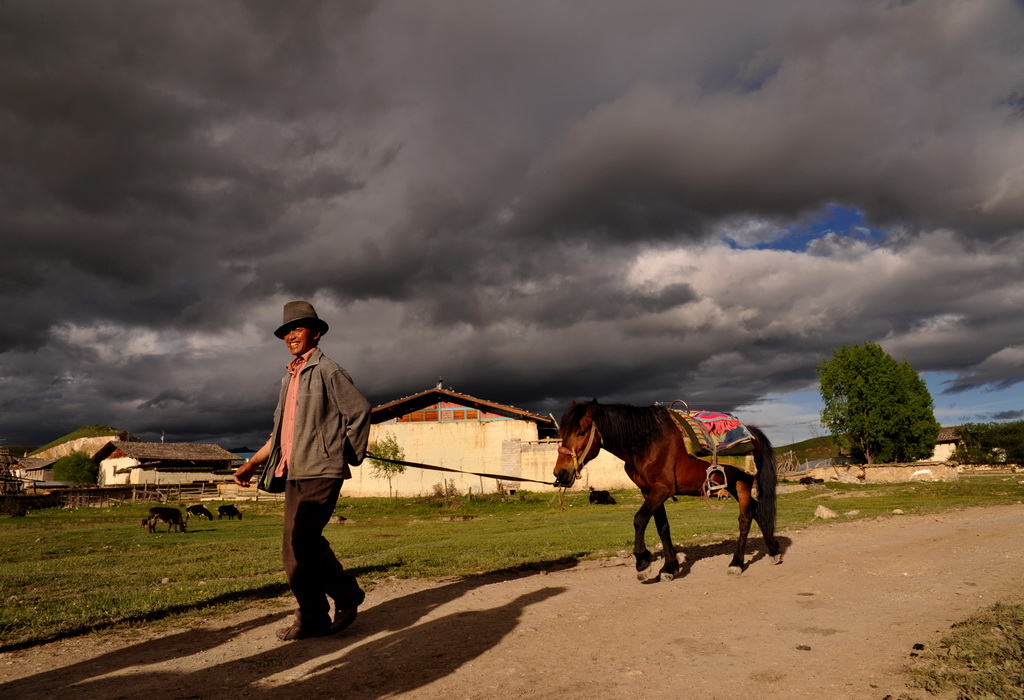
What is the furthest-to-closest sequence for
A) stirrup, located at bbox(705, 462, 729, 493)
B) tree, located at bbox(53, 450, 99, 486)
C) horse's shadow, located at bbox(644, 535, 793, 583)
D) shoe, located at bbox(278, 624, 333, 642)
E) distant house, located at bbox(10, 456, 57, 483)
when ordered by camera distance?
distant house, located at bbox(10, 456, 57, 483), tree, located at bbox(53, 450, 99, 486), horse's shadow, located at bbox(644, 535, 793, 583), stirrup, located at bbox(705, 462, 729, 493), shoe, located at bbox(278, 624, 333, 642)

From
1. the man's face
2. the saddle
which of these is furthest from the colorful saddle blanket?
the man's face

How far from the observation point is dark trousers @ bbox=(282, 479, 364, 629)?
445cm

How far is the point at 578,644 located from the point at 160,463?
231 ft

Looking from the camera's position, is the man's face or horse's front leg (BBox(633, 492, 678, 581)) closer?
the man's face

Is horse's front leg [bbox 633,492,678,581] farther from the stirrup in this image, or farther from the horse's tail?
the horse's tail

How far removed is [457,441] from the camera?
44219mm

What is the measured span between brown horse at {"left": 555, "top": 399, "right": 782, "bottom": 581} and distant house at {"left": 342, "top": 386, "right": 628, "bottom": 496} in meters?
33.8

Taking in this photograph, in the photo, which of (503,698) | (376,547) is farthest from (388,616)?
(376,547)

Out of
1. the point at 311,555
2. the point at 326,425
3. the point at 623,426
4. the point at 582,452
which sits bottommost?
the point at 311,555

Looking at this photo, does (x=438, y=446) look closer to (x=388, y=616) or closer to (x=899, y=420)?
(x=388, y=616)

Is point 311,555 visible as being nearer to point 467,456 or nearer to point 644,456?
point 644,456

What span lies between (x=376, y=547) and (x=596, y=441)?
6654 millimetres

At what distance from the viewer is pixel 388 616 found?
17.8ft

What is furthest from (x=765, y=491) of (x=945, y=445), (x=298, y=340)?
(x=945, y=445)
